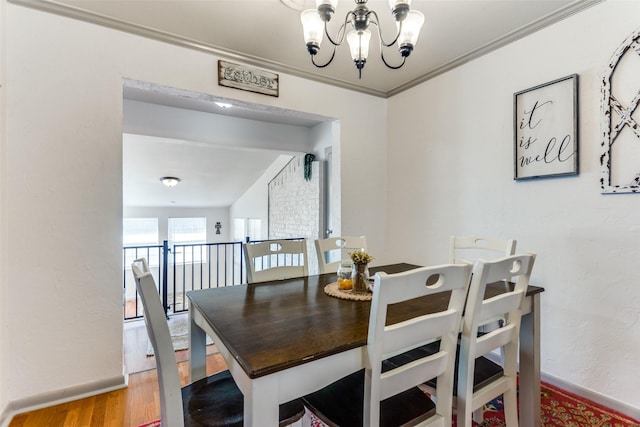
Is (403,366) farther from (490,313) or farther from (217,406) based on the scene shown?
(217,406)

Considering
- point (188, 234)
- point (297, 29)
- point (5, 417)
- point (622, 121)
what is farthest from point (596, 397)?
point (188, 234)

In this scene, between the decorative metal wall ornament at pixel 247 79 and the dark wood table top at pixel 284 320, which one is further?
the decorative metal wall ornament at pixel 247 79

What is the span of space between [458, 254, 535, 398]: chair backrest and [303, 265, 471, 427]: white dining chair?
0.31 ft

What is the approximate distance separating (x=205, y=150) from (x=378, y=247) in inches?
119

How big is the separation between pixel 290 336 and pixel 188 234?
6864mm

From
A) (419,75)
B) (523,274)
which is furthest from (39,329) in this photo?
(419,75)

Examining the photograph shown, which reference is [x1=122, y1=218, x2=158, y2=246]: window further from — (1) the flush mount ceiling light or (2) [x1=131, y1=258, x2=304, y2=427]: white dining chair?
(2) [x1=131, y1=258, x2=304, y2=427]: white dining chair

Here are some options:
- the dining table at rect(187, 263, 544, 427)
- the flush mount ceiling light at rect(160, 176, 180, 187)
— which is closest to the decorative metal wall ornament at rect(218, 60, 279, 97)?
the dining table at rect(187, 263, 544, 427)

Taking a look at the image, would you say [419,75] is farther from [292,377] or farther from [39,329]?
[39,329]

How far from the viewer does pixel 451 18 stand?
200cm

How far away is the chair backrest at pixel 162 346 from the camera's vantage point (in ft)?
2.99

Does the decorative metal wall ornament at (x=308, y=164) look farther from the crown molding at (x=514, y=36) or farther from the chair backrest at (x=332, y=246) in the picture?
the chair backrest at (x=332, y=246)

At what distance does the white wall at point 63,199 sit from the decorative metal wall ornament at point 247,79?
41cm

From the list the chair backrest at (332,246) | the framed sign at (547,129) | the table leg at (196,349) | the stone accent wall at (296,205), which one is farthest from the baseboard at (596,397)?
the stone accent wall at (296,205)
